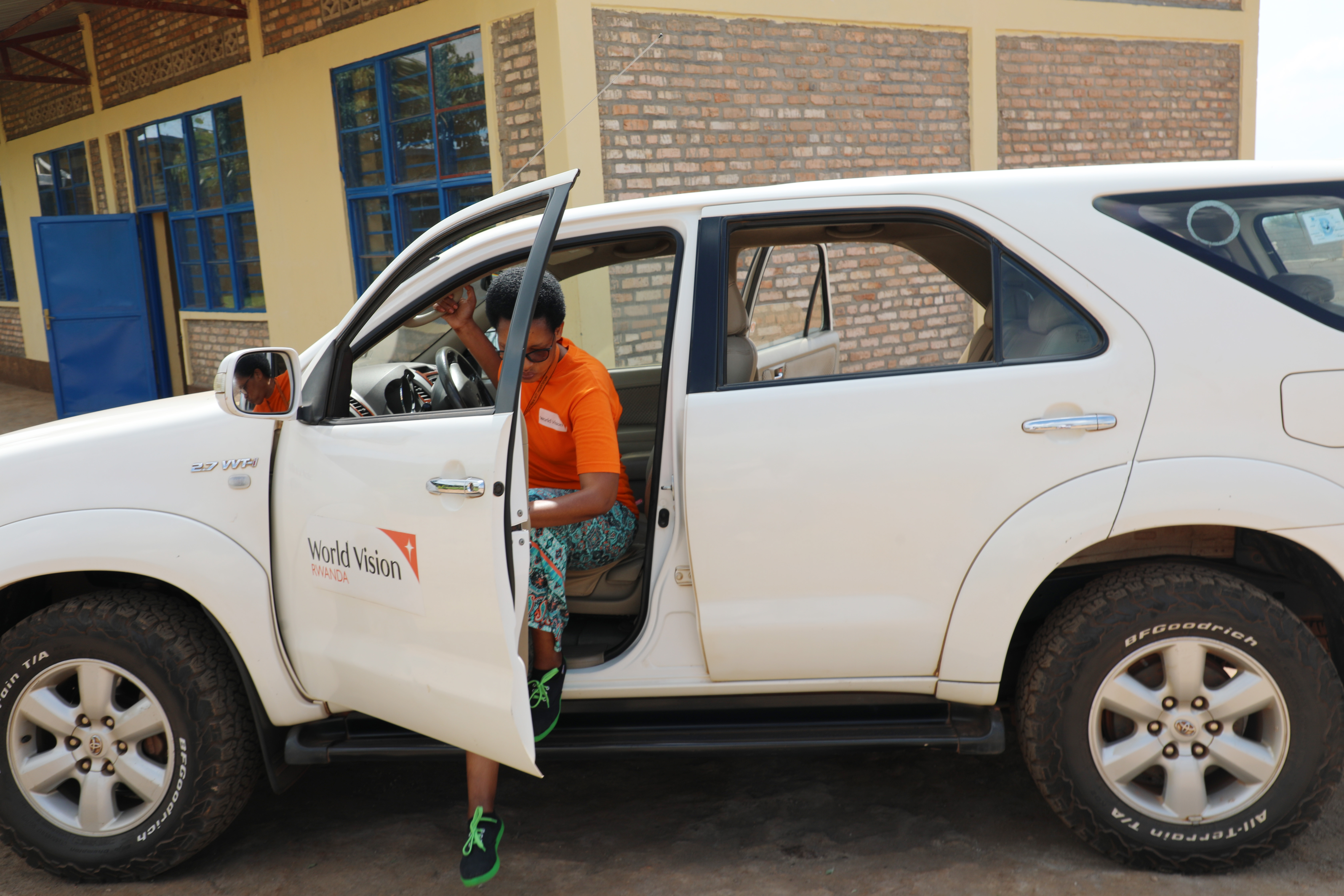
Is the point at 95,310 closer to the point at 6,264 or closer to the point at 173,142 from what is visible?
the point at 173,142

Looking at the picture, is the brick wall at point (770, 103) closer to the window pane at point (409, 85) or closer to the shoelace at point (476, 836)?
the window pane at point (409, 85)

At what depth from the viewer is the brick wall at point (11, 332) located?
→ 16203mm

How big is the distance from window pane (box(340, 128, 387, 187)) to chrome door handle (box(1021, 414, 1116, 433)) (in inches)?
286

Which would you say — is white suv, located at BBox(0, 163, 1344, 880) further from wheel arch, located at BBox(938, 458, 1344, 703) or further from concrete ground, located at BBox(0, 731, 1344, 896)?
concrete ground, located at BBox(0, 731, 1344, 896)

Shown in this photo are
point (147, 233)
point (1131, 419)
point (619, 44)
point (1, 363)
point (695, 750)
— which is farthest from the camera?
point (1, 363)

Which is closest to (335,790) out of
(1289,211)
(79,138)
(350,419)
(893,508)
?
(350,419)

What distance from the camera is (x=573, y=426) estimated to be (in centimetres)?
287

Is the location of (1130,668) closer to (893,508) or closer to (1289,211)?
(893,508)

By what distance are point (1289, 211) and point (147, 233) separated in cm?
1296

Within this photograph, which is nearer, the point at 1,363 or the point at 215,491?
the point at 215,491

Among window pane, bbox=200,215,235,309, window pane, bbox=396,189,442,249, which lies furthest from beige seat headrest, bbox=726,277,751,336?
window pane, bbox=200,215,235,309

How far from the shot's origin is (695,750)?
2.64 metres

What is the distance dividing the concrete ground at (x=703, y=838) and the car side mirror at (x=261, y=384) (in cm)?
129

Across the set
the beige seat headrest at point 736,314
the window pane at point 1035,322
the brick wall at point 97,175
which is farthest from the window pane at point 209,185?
the window pane at point 1035,322
